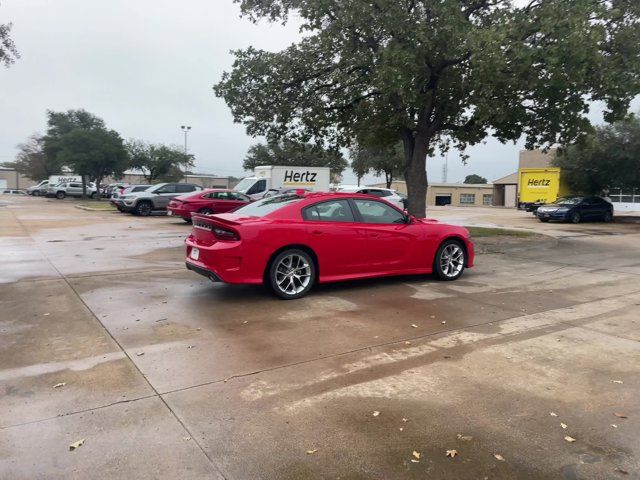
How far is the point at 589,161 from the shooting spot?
28719mm

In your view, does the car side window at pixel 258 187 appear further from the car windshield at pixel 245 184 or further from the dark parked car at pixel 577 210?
the dark parked car at pixel 577 210

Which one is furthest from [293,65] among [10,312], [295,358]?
[295,358]

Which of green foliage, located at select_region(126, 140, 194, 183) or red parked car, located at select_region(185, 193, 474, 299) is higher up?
green foliage, located at select_region(126, 140, 194, 183)

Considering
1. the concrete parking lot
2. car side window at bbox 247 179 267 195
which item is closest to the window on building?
car side window at bbox 247 179 267 195

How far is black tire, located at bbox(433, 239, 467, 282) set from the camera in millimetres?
8438

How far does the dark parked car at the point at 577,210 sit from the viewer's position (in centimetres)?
2558

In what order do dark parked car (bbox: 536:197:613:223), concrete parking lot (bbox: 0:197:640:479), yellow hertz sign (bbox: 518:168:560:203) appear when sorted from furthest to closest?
yellow hertz sign (bbox: 518:168:560:203), dark parked car (bbox: 536:197:613:223), concrete parking lot (bbox: 0:197:640:479)

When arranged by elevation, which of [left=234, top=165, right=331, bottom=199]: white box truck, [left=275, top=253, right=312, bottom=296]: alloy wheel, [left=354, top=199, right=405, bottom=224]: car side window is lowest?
[left=275, top=253, right=312, bottom=296]: alloy wheel

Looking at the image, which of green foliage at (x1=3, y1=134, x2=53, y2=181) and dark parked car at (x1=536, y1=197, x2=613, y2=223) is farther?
green foliage at (x1=3, y1=134, x2=53, y2=181)

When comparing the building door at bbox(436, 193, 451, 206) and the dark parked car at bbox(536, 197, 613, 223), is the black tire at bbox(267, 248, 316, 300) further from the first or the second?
the building door at bbox(436, 193, 451, 206)

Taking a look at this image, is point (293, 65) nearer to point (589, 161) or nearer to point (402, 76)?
point (402, 76)

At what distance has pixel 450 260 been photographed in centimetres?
863

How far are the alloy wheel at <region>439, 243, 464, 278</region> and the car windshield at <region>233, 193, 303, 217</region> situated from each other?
282 centimetres

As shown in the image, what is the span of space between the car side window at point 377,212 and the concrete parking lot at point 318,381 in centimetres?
111
